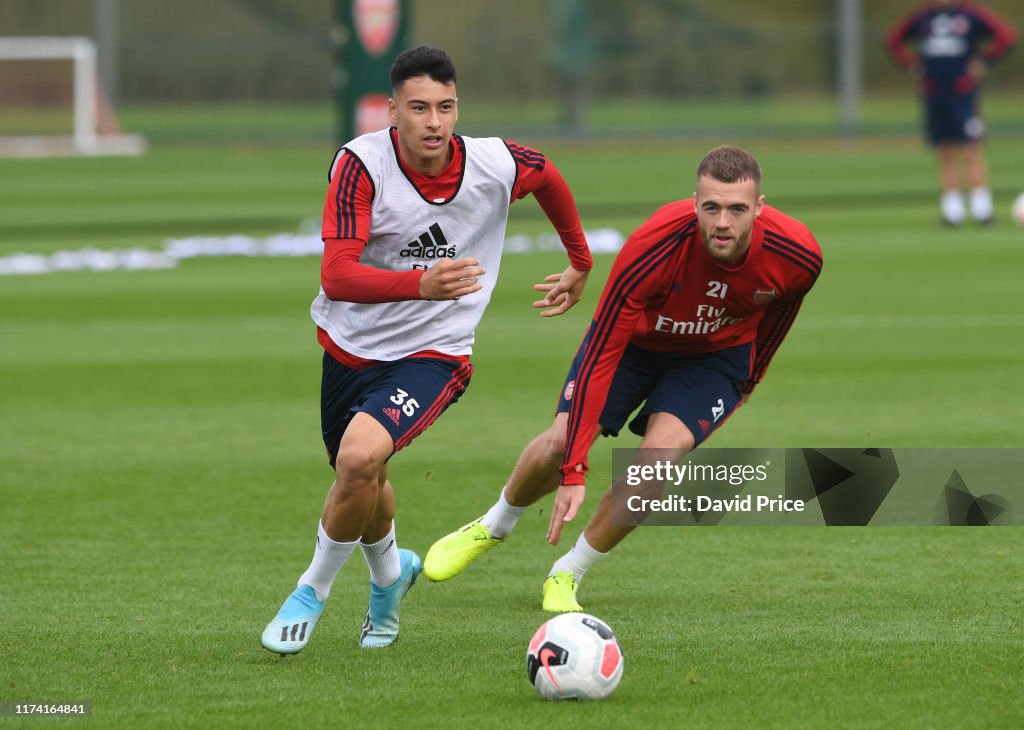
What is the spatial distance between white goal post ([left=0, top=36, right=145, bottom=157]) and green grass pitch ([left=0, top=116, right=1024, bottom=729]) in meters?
20.7

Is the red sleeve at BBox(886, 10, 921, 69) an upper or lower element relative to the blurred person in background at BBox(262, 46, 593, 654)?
upper

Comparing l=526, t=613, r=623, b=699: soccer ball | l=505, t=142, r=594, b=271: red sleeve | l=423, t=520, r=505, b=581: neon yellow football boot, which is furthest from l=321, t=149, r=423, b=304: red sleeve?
l=423, t=520, r=505, b=581: neon yellow football boot

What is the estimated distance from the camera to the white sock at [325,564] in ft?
20.3

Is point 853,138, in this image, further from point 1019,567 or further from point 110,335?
point 1019,567

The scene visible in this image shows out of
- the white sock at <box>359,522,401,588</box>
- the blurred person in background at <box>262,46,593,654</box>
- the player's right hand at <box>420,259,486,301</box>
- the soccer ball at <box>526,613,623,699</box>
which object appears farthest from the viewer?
the white sock at <box>359,522,401,588</box>

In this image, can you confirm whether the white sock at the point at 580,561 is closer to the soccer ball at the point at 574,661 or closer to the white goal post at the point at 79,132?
the soccer ball at the point at 574,661

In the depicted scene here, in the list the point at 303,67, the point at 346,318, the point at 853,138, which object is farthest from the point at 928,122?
the point at 303,67

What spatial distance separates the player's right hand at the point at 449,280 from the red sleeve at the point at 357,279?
1.9 inches

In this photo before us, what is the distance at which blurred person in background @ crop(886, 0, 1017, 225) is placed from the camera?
2078cm

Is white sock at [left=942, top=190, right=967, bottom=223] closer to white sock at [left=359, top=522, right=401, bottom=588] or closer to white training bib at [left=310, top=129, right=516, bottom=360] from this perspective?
white training bib at [left=310, top=129, right=516, bottom=360]

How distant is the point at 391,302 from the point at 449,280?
0.39 meters

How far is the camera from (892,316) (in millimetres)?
14664

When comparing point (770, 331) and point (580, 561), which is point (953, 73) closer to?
point (770, 331)

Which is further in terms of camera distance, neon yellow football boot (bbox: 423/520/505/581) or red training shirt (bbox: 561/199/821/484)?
neon yellow football boot (bbox: 423/520/505/581)
